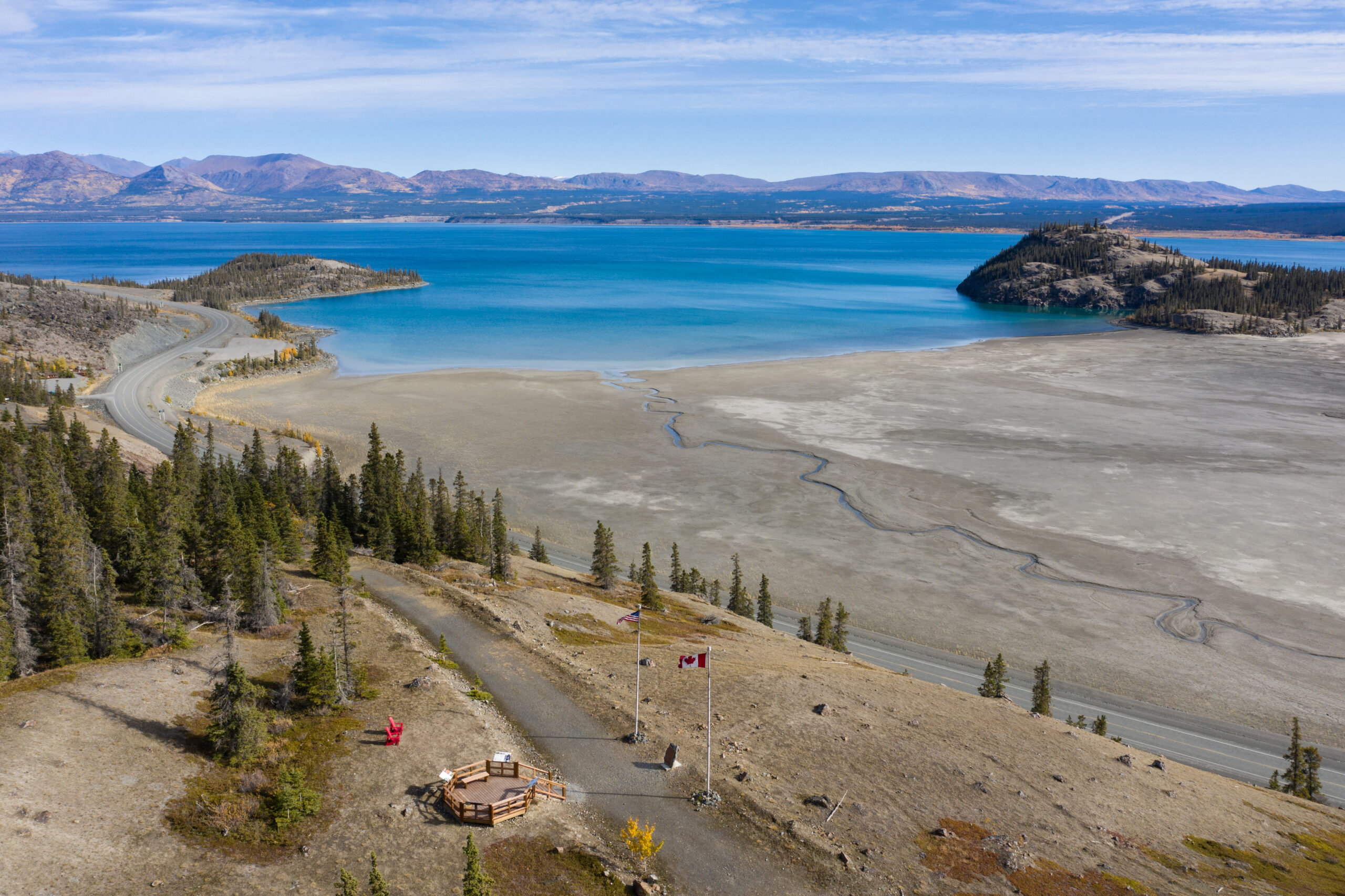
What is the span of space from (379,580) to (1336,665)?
5895 cm

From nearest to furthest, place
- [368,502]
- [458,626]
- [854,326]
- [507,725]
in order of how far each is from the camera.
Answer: [507,725] < [458,626] < [368,502] < [854,326]

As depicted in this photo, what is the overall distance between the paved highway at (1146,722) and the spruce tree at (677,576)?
13118mm

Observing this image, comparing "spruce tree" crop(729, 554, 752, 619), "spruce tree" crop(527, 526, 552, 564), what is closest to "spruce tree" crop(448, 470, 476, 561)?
"spruce tree" crop(527, 526, 552, 564)

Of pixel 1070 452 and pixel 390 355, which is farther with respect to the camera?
pixel 390 355

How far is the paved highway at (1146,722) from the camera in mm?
39781

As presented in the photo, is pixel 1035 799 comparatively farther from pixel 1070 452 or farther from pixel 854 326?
pixel 854 326

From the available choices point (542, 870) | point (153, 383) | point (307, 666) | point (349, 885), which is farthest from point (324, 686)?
point (153, 383)

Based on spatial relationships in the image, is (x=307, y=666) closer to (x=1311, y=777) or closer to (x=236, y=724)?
(x=236, y=724)

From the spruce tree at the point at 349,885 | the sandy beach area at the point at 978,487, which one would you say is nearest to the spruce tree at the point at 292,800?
the spruce tree at the point at 349,885

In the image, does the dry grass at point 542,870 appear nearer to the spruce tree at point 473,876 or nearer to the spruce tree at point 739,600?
the spruce tree at point 473,876

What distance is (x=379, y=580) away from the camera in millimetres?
49812

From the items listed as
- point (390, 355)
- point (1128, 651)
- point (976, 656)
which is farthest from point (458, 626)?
point (390, 355)

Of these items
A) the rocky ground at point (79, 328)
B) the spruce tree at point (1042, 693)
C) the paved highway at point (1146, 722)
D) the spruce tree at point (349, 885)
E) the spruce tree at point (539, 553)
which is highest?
the rocky ground at point (79, 328)

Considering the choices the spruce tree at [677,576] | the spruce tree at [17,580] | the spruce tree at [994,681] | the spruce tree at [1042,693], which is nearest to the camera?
the spruce tree at [17,580]
